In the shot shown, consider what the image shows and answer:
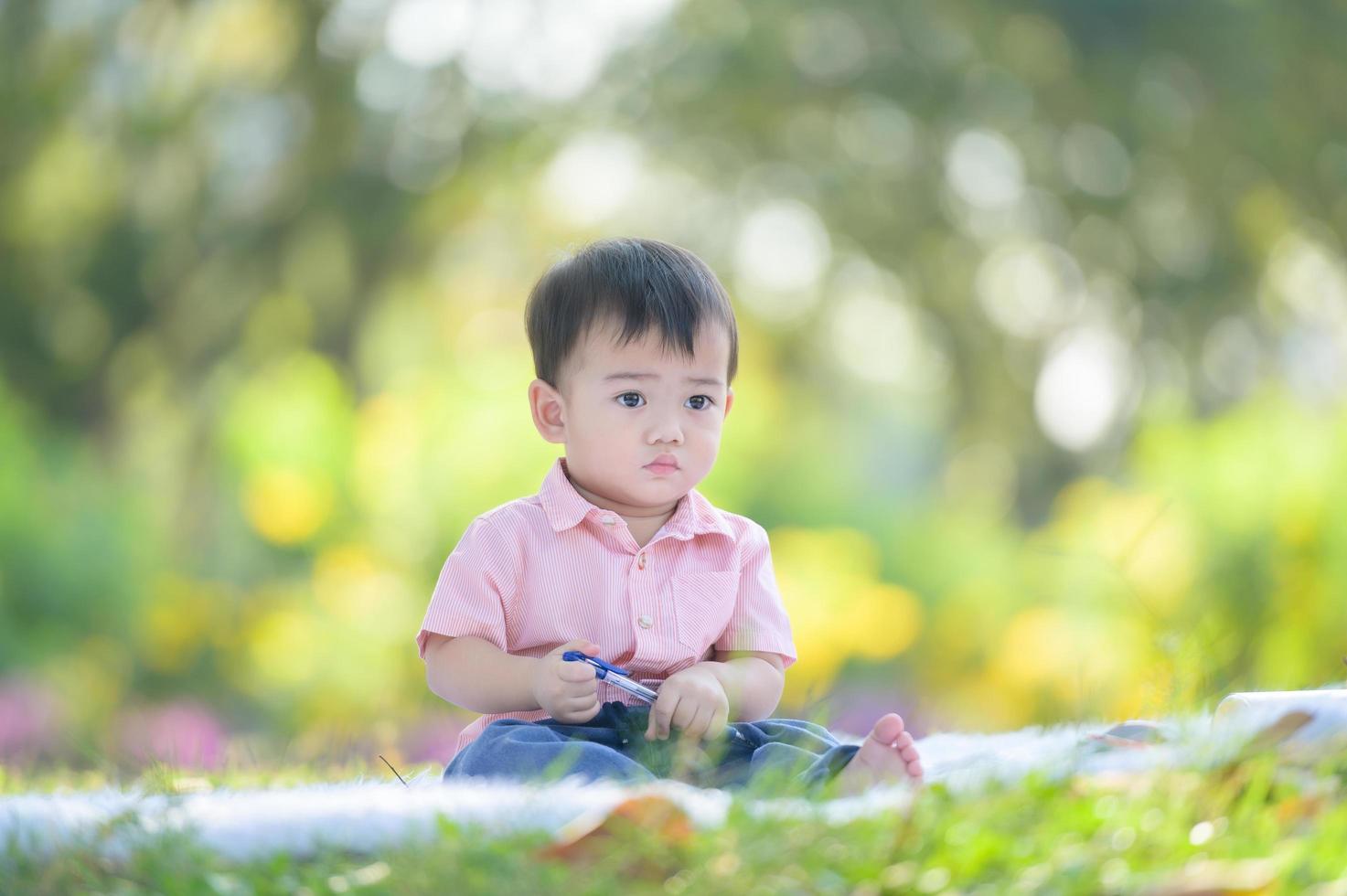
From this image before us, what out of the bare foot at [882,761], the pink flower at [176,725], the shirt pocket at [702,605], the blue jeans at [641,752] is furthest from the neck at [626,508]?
the pink flower at [176,725]

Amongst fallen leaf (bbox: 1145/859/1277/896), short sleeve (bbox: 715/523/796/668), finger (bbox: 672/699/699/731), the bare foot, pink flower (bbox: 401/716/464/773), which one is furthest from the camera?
pink flower (bbox: 401/716/464/773)

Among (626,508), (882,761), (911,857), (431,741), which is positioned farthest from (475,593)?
(431,741)

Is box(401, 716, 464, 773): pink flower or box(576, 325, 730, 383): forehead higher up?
box(576, 325, 730, 383): forehead

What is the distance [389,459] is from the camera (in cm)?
578

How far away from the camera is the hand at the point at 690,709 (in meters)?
1.86

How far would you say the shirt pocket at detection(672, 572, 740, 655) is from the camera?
2.11m

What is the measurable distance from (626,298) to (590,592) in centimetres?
44

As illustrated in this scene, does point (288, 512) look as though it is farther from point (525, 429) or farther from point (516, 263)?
point (516, 263)

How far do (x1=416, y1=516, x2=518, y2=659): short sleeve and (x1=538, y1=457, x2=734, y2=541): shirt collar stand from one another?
3.7 inches

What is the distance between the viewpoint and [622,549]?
2145 millimetres

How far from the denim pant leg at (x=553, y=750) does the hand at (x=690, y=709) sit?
68 mm

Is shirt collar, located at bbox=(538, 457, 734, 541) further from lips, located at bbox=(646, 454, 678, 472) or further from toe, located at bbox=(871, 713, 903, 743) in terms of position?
toe, located at bbox=(871, 713, 903, 743)

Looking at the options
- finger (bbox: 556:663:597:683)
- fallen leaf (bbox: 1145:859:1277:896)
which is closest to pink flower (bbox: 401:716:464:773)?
finger (bbox: 556:663:597:683)

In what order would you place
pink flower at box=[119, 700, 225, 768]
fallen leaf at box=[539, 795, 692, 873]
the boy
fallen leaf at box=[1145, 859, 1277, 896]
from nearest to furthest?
fallen leaf at box=[1145, 859, 1277, 896] < fallen leaf at box=[539, 795, 692, 873] < the boy < pink flower at box=[119, 700, 225, 768]
